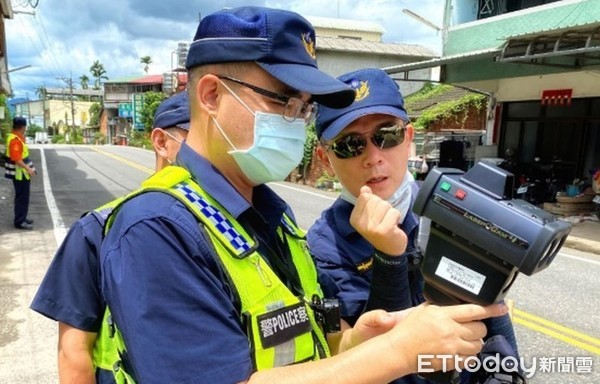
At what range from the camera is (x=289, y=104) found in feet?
4.25

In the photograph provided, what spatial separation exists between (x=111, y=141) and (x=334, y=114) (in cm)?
6712

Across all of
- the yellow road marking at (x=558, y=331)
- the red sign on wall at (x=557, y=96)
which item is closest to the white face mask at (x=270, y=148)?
the yellow road marking at (x=558, y=331)

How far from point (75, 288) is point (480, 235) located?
4.20 ft

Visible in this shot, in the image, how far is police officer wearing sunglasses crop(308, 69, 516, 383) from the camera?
1.56m

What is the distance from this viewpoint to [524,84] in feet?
41.0

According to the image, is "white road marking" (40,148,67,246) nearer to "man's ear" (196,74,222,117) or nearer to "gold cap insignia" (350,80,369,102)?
"gold cap insignia" (350,80,369,102)

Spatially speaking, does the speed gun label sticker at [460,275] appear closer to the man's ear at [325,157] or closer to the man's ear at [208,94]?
the man's ear at [208,94]

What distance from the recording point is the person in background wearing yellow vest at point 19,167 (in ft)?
26.1

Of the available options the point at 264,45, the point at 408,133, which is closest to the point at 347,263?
the point at 408,133

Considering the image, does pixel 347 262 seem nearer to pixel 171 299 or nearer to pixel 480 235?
pixel 480 235

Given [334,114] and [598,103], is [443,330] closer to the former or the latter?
[334,114]

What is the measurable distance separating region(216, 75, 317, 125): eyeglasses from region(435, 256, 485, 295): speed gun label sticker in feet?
1.82

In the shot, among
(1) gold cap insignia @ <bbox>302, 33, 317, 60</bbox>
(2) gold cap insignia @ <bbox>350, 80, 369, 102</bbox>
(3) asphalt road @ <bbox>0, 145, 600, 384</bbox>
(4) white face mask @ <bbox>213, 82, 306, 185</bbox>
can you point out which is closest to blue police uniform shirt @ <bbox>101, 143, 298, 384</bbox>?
(4) white face mask @ <bbox>213, 82, 306, 185</bbox>

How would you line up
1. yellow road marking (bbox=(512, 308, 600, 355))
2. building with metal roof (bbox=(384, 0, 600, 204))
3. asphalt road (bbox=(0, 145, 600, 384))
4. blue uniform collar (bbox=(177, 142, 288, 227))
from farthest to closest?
1. building with metal roof (bbox=(384, 0, 600, 204))
2. yellow road marking (bbox=(512, 308, 600, 355))
3. asphalt road (bbox=(0, 145, 600, 384))
4. blue uniform collar (bbox=(177, 142, 288, 227))
